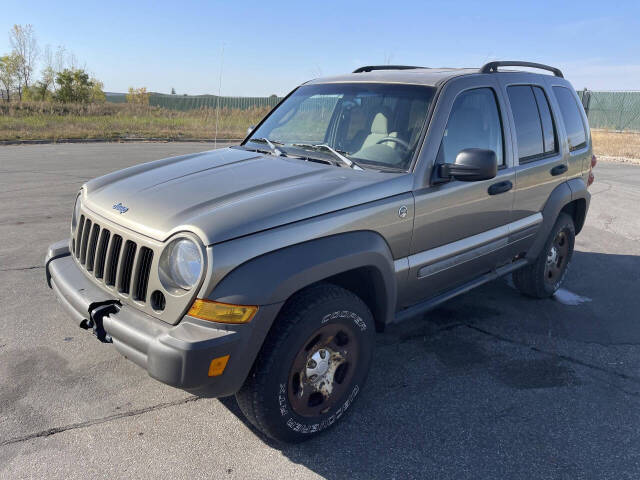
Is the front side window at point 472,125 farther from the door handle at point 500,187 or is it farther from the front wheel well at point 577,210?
the front wheel well at point 577,210

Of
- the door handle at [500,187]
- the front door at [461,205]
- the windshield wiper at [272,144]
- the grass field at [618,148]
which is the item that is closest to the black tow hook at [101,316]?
the windshield wiper at [272,144]

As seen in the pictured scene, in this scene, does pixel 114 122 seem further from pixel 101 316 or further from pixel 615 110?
pixel 615 110

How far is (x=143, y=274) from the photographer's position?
8.45 feet

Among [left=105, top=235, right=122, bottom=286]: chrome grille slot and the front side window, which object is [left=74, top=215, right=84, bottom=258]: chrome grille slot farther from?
the front side window

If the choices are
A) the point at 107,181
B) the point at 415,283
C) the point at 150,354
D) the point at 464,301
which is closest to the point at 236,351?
the point at 150,354

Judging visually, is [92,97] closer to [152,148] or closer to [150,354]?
[152,148]

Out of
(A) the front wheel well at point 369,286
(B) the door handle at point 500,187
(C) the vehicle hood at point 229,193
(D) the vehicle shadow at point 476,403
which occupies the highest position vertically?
(B) the door handle at point 500,187

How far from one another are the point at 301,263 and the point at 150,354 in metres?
0.79

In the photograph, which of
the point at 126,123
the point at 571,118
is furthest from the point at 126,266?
the point at 126,123

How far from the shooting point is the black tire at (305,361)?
2514 millimetres

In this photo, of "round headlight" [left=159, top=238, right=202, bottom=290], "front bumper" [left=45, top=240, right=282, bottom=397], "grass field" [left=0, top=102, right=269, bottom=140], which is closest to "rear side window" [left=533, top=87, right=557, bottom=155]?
"front bumper" [left=45, top=240, right=282, bottom=397]

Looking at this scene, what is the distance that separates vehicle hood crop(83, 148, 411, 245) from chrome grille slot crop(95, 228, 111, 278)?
4.1 inches

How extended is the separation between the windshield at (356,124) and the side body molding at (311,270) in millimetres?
650

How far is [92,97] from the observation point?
38438 millimetres
